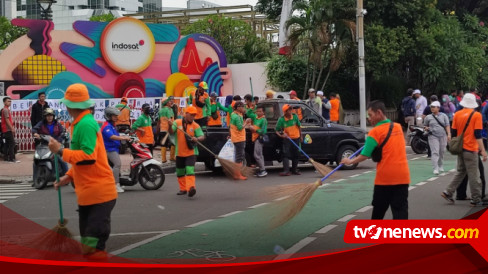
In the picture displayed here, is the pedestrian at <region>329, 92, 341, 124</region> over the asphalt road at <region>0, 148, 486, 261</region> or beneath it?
over

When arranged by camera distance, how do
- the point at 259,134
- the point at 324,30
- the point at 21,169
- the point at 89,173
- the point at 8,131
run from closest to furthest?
the point at 89,173, the point at 259,134, the point at 21,169, the point at 8,131, the point at 324,30

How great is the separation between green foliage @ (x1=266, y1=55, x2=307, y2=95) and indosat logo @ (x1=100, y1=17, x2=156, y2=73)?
5.77 meters

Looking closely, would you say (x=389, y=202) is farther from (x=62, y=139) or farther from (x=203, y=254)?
(x=62, y=139)

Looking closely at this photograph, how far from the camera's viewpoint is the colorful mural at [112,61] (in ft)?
71.8

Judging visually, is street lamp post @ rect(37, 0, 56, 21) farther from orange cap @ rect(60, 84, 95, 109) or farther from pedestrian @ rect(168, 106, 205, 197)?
orange cap @ rect(60, 84, 95, 109)

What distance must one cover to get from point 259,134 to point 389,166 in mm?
7949

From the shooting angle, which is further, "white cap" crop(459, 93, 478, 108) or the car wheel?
the car wheel

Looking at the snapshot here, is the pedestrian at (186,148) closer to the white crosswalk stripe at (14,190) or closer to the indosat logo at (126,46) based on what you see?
the white crosswalk stripe at (14,190)

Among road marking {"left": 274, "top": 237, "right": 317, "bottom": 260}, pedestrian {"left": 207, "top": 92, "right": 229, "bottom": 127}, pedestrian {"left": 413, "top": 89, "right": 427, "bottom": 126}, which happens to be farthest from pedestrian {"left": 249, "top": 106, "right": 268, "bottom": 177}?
road marking {"left": 274, "top": 237, "right": 317, "bottom": 260}

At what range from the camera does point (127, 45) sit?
23922 mm

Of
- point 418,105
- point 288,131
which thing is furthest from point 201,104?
point 418,105

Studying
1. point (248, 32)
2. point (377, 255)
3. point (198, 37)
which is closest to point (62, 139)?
point (377, 255)

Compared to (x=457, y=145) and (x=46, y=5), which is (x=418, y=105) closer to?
(x=457, y=145)

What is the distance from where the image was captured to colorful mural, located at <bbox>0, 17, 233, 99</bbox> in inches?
861
